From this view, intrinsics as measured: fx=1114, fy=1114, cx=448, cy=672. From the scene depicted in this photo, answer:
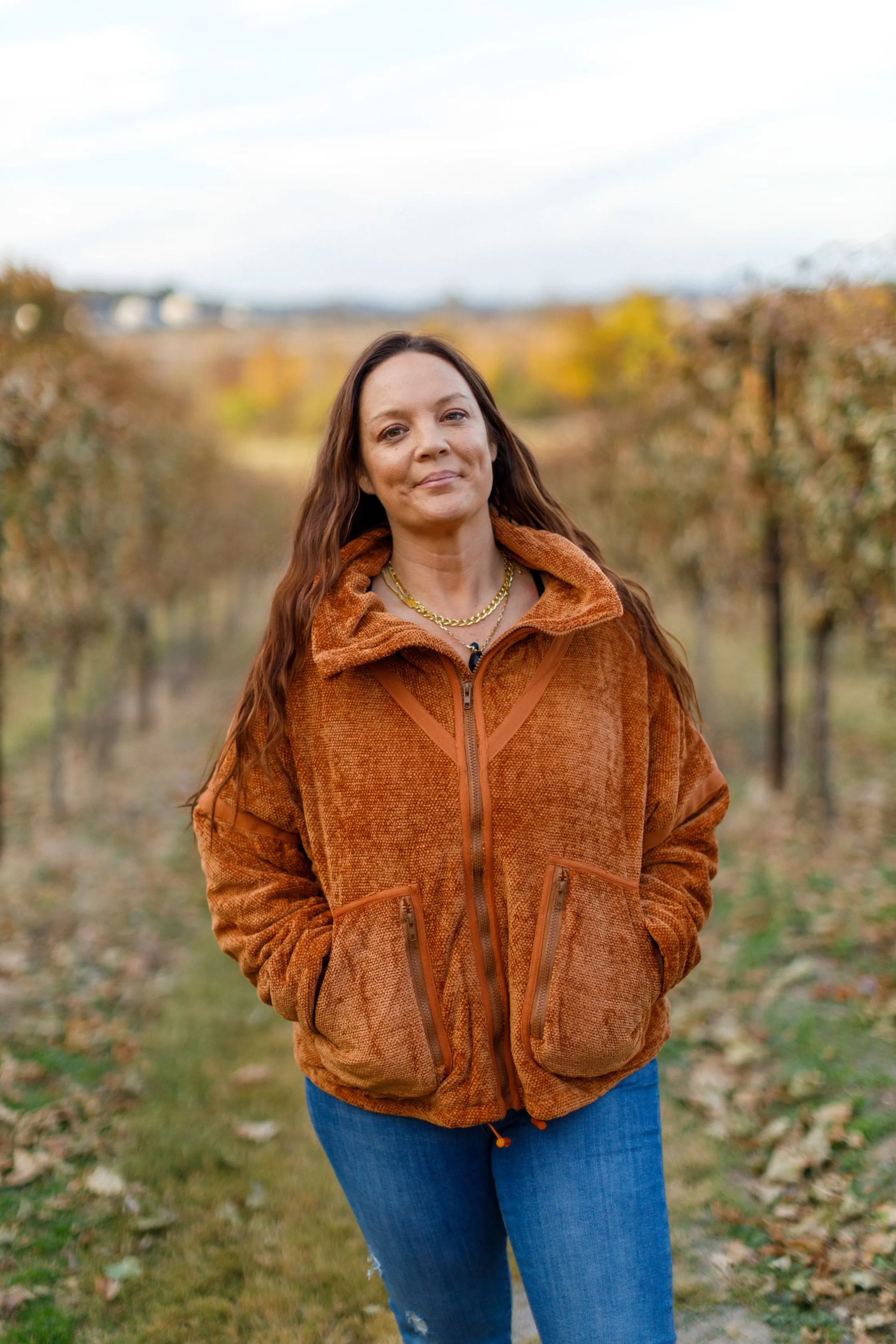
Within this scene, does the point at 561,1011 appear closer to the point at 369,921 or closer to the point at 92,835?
the point at 369,921

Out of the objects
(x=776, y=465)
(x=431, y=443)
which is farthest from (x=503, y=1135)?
(x=776, y=465)

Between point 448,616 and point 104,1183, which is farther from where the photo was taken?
point 104,1183

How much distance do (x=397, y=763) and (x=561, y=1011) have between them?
1.57ft

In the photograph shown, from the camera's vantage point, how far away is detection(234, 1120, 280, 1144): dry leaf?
161 inches

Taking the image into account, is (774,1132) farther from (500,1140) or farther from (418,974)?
(418,974)

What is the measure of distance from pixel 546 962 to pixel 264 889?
1.65 feet

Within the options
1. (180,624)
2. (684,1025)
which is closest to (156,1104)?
(684,1025)

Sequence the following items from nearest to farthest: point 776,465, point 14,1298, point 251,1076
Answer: point 14,1298, point 251,1076, point 776,465

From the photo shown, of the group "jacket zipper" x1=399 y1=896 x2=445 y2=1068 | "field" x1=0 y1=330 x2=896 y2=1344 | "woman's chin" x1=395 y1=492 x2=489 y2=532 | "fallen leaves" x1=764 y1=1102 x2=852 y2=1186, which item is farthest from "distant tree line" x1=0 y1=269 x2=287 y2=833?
"fallen leaves" x1=764 y1=1102 x2=852 y2=1186

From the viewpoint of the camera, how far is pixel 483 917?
184cm

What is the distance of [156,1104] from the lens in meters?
4.26

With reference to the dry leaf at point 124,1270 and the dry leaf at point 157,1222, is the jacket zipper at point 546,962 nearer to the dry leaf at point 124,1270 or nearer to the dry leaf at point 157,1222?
the dry leaf at point 124,1270

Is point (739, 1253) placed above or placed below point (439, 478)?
below

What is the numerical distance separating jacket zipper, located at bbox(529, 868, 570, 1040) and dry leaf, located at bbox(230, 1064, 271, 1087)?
310cm
